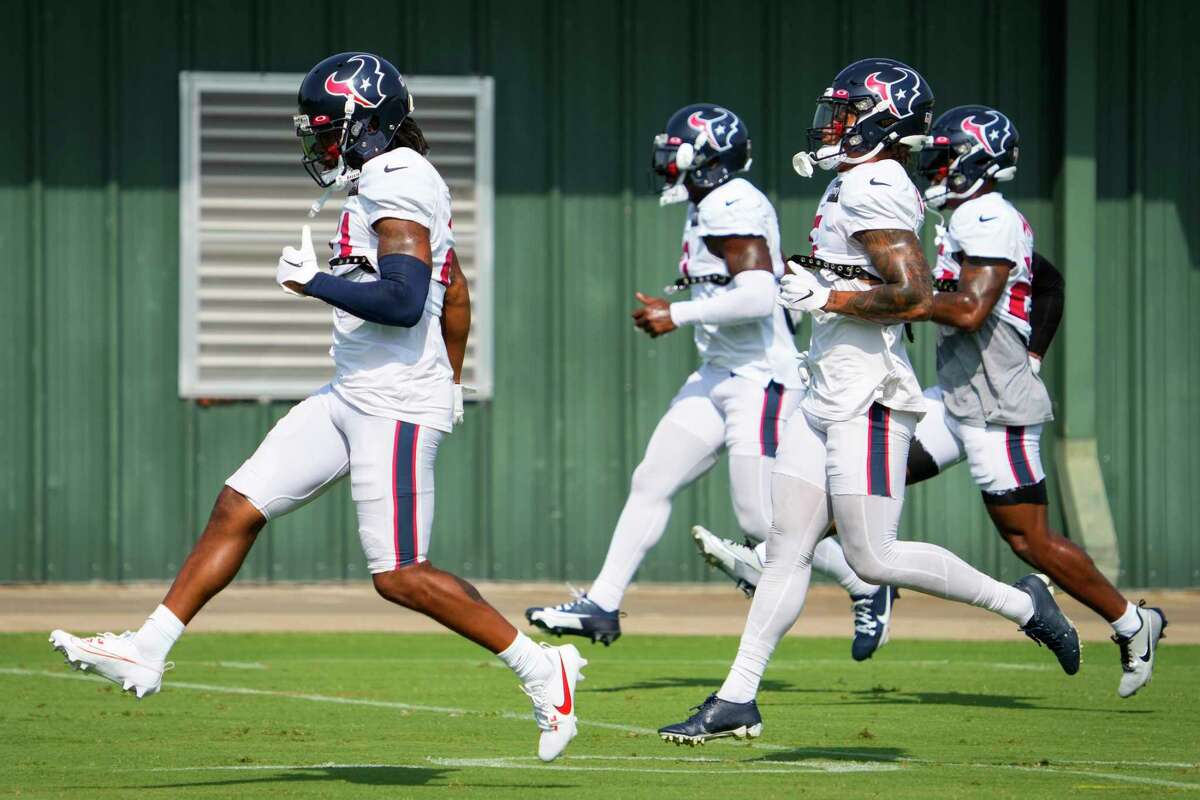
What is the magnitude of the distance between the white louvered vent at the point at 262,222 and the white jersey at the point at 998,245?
5.35 m

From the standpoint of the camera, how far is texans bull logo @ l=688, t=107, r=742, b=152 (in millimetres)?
9680

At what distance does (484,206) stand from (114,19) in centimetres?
265

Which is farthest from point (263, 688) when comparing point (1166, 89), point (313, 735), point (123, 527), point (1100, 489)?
point (1166, 89)

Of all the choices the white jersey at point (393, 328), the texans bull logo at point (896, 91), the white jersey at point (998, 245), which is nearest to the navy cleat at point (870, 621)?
the white jersey at point (998, 245)

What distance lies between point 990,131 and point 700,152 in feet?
4.35

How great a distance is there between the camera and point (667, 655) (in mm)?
10750

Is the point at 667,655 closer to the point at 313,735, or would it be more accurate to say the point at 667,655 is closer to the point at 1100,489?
the point at 313,735

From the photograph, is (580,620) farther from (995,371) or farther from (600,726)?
(995,371)

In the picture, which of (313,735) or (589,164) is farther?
(589,164)

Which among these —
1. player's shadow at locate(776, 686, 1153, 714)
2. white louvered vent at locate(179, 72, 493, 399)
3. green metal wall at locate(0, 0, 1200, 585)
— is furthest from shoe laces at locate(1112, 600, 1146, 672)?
white louvered vent at locate(179, 72, 493, 399)

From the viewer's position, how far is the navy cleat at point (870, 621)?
9242 mm

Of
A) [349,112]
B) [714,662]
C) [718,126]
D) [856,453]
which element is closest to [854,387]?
[856,453]

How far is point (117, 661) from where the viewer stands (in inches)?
252

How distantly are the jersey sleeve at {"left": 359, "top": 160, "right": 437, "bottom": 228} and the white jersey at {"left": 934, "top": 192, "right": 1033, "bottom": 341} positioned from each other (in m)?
2.87
